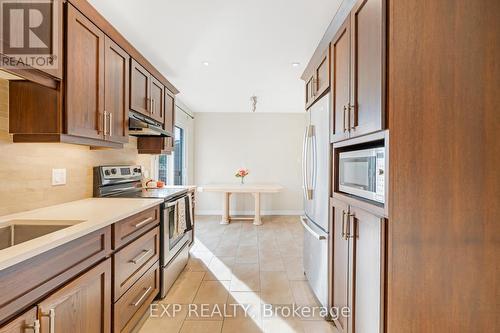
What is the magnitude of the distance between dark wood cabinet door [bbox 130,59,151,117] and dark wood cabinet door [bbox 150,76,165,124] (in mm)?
119

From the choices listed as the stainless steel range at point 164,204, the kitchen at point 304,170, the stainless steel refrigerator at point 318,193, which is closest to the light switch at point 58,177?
the kitchen at point 304,170

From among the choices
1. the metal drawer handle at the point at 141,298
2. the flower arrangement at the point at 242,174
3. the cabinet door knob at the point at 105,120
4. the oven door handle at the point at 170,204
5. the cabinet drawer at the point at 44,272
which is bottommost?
the metal drawer handle at the point at 141,298

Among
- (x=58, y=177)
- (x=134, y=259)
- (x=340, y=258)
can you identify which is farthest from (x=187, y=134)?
(x=340, y=258)

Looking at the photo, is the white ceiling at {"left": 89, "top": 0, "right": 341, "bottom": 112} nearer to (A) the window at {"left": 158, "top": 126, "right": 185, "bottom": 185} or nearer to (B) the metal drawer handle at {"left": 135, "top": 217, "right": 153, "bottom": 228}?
(A) the window at {"left": 158, "top": 126, "right": 185, "bottom": 185}

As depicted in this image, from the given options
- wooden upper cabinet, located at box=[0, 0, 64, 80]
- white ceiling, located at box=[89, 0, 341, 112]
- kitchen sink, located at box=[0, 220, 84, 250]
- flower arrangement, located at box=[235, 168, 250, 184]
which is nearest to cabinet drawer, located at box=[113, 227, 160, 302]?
kitchen sink, located at box=[0, 220, 84, 250]

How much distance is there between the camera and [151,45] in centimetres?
255

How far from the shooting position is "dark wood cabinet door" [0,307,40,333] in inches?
34.7

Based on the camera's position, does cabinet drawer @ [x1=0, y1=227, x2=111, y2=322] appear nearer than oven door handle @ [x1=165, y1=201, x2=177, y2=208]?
Yes

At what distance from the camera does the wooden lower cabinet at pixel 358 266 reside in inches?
48.4

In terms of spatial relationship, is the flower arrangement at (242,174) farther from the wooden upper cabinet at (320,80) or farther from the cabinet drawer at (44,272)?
the cabinet drawer at (44,272)

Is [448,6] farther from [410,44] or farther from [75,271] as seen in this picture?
[75,271]

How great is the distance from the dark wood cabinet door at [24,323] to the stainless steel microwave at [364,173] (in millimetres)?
1603

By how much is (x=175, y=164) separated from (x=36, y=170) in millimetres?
3418

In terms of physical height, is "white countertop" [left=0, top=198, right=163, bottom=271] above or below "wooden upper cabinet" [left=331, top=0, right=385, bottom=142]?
below
